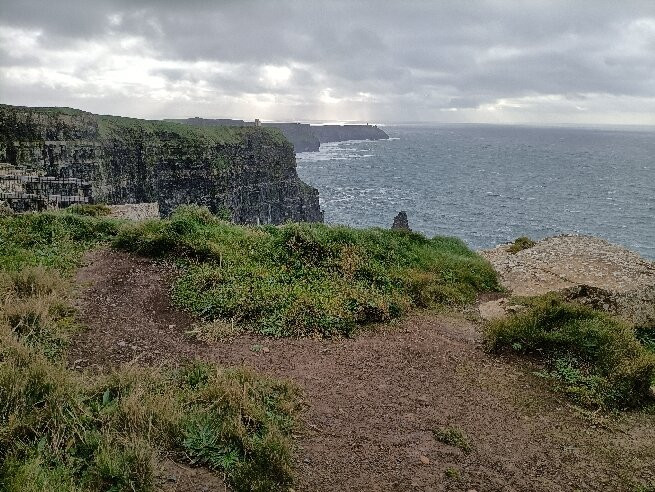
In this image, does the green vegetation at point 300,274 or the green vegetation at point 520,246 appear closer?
the green vegetation at point 300,274

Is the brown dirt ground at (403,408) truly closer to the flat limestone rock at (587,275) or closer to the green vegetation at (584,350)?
the green vegetation at (584,350)

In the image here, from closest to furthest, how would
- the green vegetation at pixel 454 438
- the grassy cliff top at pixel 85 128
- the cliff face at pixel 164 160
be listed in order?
1. the green vegetation at pixel 454 438
2. the grassy cliff top at pixel 85 128
3. the cliff face at pixel 164 160

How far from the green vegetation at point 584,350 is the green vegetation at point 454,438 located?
2613mm

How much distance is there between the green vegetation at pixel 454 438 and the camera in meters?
6.32

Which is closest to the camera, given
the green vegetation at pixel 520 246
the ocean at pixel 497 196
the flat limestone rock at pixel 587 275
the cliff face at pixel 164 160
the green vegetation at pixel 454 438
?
the green vegetation at pixel 454 438

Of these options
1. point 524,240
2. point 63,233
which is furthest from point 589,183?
point 63,233

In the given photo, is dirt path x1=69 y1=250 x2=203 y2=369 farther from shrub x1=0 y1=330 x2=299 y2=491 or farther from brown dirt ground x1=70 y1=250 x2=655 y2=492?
shrub x1=0 y1=330 x2=299 y2=491

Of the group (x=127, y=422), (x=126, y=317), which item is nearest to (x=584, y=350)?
(x=127, y=422)

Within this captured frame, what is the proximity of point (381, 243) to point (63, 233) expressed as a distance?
9.43 meters

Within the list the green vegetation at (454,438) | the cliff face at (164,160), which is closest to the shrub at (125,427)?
the green vegetation at (454,438)

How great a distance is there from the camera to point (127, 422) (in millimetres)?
5336

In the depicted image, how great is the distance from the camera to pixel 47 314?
830 cm

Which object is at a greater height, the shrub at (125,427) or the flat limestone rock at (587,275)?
the shrub at (125,427)

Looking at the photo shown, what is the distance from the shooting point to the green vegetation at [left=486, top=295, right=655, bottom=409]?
26.2 ft
